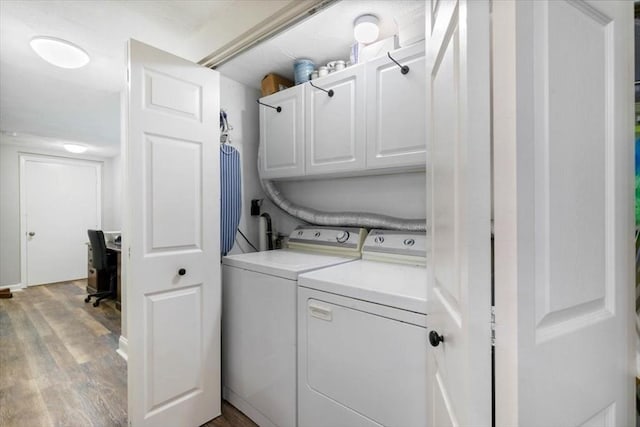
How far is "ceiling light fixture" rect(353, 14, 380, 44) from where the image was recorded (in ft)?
5.04

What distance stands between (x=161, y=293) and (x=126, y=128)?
846mm

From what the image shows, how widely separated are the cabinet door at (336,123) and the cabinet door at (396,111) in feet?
0.24

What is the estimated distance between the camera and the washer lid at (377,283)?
1.08 m

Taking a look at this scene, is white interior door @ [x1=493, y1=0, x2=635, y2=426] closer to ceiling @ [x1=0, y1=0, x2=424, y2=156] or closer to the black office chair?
ceiling @ [x1=0, y1=0, x2=424, y2=156]

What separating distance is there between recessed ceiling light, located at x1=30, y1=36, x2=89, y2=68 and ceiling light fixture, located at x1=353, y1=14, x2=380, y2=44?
5.87 feet

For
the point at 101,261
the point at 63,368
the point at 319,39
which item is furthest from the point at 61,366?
the point at 319,39

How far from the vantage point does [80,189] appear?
525cm

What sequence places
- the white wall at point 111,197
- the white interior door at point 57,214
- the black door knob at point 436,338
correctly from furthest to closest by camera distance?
the white wall at point 111,197 → the white interior door at point 57,214 → the black door knob at point 436,338

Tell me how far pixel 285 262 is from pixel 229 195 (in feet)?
2.18

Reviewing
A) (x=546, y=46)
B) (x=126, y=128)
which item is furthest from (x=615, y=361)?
(x=126, y=128)

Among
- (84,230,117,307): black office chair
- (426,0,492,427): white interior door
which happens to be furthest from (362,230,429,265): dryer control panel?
(84,230,117,307): black office chair

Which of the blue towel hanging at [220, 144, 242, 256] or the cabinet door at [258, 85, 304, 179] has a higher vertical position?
the cabinet door at [258, 85, 304, 179]

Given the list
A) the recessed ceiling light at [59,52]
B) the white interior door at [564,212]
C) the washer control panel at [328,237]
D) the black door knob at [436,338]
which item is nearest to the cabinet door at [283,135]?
the washer control panel at [328,237]

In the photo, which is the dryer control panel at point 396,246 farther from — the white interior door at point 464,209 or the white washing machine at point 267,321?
the white interior door at point 464,209
